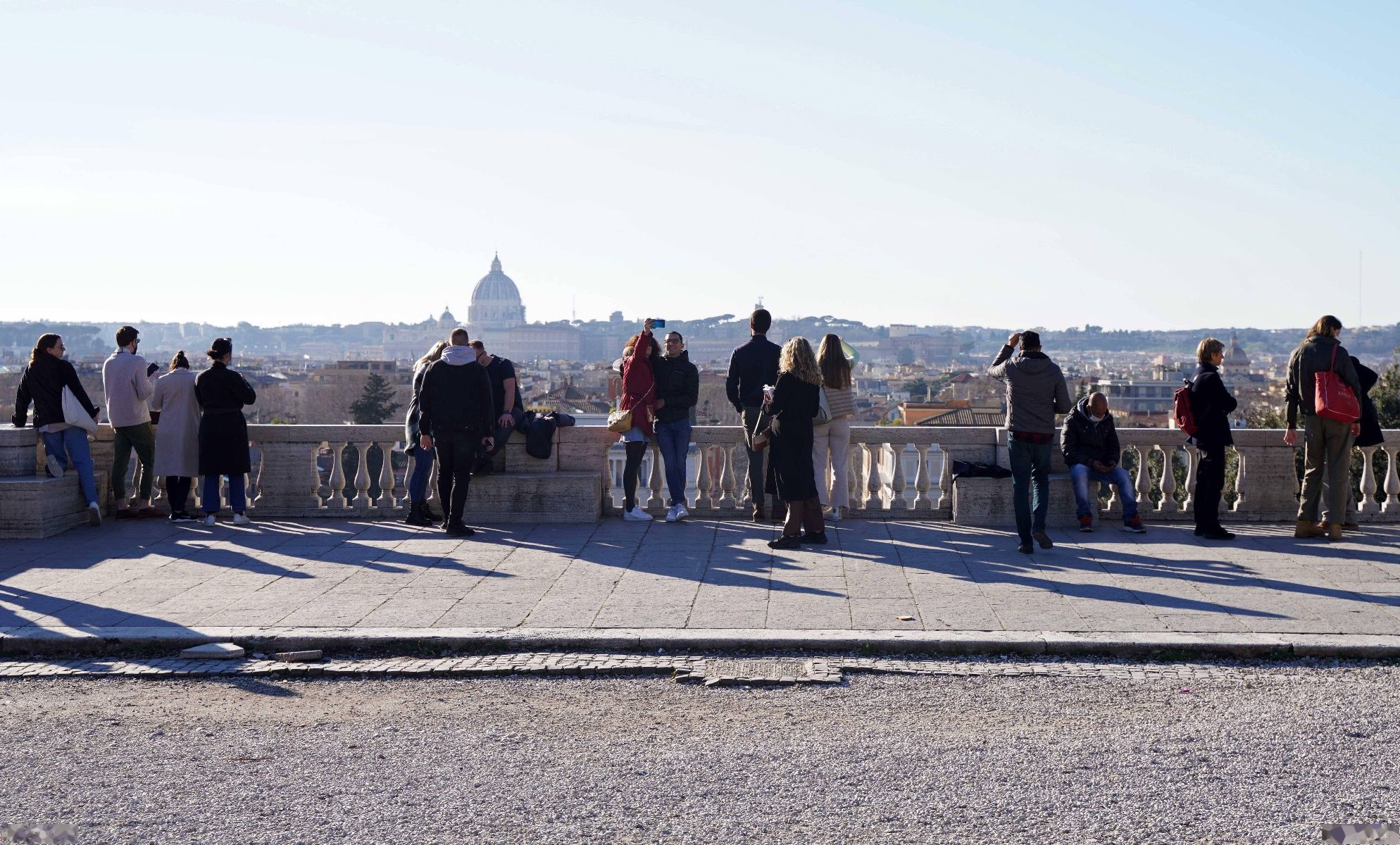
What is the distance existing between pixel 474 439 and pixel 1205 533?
5.24 m

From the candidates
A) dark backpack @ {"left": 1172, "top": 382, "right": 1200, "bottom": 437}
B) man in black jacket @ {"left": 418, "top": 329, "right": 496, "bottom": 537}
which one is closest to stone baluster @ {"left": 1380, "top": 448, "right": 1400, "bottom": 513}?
dark backpack @ {"left": 1172, "top": 382, "right": 1200, "bottom": 437}

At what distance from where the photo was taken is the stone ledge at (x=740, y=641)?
615 centimetres

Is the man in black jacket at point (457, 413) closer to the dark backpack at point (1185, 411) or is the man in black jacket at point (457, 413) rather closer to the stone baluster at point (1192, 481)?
the dark backpack at point (1185, 411)

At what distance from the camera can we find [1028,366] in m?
8.72

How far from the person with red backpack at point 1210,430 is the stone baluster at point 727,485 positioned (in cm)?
336

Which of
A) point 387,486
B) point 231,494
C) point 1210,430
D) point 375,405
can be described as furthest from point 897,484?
point 375,405

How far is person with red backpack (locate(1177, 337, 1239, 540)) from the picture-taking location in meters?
9.23

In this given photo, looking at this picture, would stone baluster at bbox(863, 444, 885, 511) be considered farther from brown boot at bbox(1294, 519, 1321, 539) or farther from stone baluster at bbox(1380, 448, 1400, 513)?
stone baluster at bbox(1380, 448, 1400, 513)

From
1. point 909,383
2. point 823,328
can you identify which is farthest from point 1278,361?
point 909,383

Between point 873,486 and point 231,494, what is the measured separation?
206 inches

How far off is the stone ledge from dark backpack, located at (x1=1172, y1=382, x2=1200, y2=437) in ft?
10.8

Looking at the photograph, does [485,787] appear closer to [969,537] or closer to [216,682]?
[216,682]

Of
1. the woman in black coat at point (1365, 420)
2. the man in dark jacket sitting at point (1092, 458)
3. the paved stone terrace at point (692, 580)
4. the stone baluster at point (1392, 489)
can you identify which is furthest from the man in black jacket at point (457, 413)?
the stone baluster at point (1392, 489)

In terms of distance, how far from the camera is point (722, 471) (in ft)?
33.8
